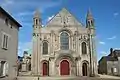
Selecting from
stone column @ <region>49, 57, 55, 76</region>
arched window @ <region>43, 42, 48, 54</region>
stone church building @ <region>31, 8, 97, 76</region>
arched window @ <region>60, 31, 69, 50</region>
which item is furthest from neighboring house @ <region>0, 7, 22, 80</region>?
arched window @ <region>60, 31, 69, 50</region>

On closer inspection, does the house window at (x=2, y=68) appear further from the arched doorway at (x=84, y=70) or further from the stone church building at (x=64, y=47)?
the arched doorway at (x=84, y=70)

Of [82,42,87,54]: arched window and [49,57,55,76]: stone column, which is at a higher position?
[82,42,87,54]: arched window

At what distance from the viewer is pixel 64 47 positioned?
4081 cm

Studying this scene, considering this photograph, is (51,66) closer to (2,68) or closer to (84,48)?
(84,48)

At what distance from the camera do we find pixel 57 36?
41.1 meters

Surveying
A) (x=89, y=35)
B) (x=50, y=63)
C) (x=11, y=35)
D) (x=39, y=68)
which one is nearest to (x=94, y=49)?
(x=89, y=35)

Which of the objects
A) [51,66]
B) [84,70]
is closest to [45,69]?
[51,66]

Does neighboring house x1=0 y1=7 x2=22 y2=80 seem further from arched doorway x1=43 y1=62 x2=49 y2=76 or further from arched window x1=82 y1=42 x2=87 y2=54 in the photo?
arched window x1=82 y1=42 x2=87 y2=54

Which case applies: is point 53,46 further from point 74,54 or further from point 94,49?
point 94,49

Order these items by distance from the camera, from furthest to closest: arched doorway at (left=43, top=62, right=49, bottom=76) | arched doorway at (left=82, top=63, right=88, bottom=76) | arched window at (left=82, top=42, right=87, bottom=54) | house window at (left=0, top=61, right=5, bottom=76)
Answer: arched window at (left=82, top=42, right=87, bottom=54) → arched doorway at (left=82, top=63, right=88, bottom=76) → arched doorway at (left=43, top=62, right=49, bottom=76) → house window at (left=0, top=61, right=5, bottom=76)

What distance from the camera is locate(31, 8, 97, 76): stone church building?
129ft

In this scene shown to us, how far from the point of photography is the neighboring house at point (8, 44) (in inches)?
778

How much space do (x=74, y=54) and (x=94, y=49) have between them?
4450 mm

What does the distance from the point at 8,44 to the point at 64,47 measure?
20431mm
